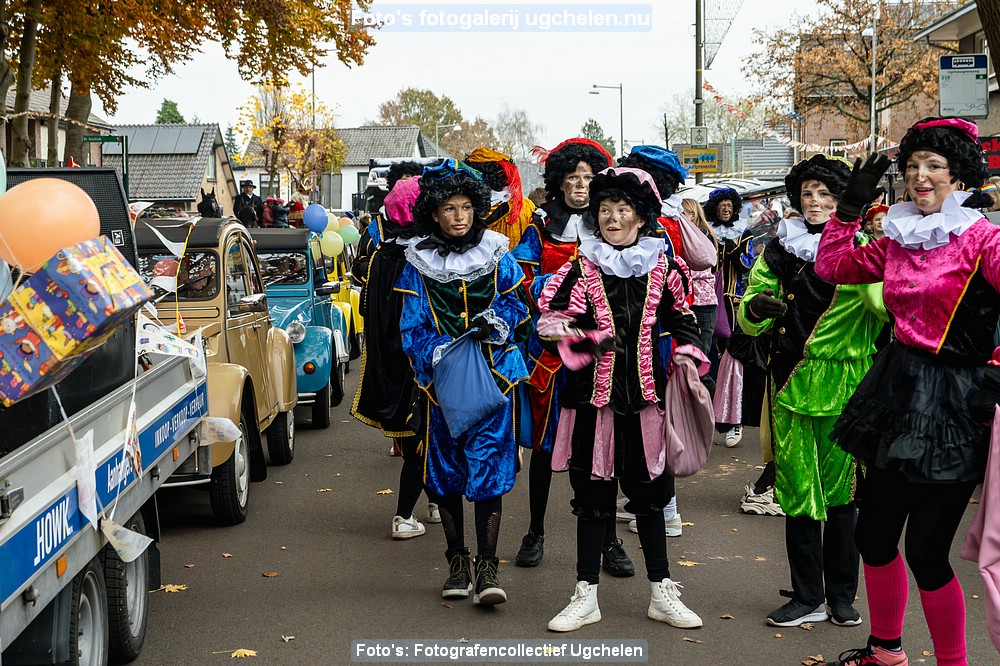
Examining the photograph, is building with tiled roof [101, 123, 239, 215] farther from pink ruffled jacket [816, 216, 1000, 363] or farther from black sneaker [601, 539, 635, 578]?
pink ruffled jacket [816, 216, 1000, 363]

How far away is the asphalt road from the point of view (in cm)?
509

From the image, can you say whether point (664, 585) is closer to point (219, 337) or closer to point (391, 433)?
point (391, 433)

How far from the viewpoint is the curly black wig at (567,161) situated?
6.66 metres

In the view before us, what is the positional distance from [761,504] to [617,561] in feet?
6.01

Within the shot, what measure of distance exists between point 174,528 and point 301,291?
4.77 m

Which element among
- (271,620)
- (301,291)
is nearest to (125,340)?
(271,620)

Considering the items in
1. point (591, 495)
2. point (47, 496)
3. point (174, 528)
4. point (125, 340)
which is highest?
point (125, 340)

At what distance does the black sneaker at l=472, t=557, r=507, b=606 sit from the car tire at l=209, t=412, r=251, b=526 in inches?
79.1

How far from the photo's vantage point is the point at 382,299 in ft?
20.9

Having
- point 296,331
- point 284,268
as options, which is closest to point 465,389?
point 296,331

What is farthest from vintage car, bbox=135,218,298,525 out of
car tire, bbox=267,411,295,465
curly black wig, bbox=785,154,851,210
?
curly black wig, bbox=785,154,851,210

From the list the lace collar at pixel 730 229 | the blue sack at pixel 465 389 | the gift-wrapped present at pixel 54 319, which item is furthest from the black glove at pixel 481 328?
the lace collar at pixel 730 229

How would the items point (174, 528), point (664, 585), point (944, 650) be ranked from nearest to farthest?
point (944, 650) → point (664, 585) → point (174, 528)

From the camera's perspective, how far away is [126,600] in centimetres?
475
